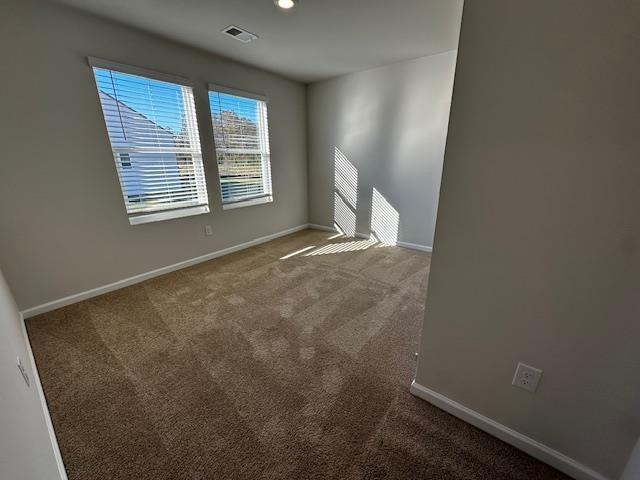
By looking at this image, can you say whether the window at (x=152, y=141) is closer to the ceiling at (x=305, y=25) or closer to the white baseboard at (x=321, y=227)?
the ceiling at (x=305, y=25)

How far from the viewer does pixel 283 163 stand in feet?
13.3

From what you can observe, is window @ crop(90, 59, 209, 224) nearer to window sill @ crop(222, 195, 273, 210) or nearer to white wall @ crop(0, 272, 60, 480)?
window sill @ crop(222, 195, 273, 210)

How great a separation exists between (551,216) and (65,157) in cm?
328

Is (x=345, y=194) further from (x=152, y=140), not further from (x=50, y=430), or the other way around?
(x=50, y=430)

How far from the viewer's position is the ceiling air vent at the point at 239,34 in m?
2.29

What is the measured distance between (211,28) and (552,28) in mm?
2624

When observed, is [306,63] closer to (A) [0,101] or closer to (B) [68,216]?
(A) [0,101]

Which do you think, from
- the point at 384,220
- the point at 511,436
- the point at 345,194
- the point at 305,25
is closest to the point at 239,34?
the point at 305,25

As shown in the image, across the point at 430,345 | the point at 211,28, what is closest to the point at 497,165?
the point at 430,345

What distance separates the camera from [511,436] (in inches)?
45.3

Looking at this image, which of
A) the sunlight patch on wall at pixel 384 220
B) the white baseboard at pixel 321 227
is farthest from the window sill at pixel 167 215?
the sunlight patch on wall at pixel 384 220

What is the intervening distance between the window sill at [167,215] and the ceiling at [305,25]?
5.68ft

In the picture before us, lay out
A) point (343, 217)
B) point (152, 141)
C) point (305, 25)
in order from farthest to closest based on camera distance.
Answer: point (343, 217) < point (152, 141) < point (305, 25)

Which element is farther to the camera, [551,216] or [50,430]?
[50,430]
